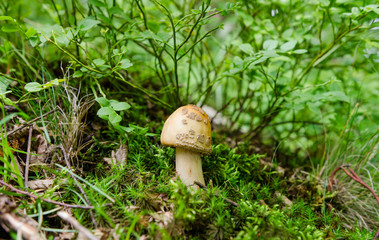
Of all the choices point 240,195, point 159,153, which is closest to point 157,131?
point 159,153

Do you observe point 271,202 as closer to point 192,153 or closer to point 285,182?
point 285,182

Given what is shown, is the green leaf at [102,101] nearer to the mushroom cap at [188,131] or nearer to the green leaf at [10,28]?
the mushroom cap at [188,131]

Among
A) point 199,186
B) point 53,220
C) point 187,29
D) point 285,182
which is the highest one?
point 187,29

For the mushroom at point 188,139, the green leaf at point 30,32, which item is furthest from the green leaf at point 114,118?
the green leaf at point 30,32

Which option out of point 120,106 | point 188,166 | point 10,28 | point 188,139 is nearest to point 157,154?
point 188,166

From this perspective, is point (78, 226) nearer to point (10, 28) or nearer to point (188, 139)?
point (188, 139)

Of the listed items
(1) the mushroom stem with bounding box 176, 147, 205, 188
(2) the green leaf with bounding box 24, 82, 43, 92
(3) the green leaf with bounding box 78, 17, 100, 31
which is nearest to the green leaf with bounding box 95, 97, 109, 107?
(2) the green leaf with bounding box 24, 82, 43, 92
